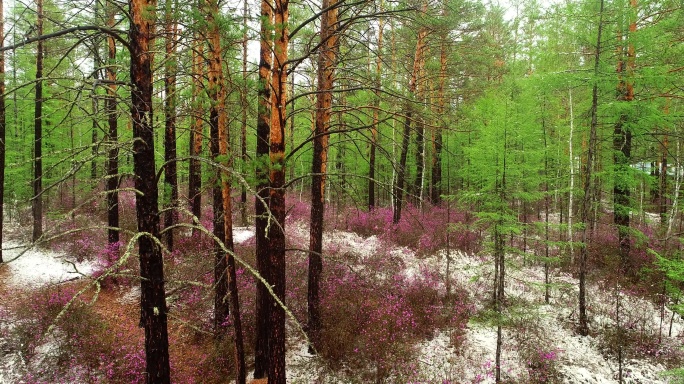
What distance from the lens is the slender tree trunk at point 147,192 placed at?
419cm

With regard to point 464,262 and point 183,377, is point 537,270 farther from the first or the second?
point 183,377

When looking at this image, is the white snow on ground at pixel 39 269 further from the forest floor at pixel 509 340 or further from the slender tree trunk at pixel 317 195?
the slender tree trunk at pixel 317 195

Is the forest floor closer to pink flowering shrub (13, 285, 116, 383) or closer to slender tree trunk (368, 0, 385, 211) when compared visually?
pink flowering shrub (13, 285, 116, 383)

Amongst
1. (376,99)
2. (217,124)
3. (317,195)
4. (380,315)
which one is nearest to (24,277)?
(217,124)

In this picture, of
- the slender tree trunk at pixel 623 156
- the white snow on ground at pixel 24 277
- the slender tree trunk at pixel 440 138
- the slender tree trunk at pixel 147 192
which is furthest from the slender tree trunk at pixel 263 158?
the slender tree trunk at pixel 623 156

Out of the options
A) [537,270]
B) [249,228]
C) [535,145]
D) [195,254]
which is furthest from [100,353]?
[537,270]

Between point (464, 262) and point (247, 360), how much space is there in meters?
10.5

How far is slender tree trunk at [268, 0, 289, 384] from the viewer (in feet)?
16.2

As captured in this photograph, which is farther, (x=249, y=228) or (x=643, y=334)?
(x=249, y=228)

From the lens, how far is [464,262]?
49.0 ft

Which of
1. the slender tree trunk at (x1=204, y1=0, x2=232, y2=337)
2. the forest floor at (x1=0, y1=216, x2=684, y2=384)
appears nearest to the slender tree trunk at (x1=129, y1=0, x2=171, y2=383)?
the slender tree trunk at (x1=204, y1=0, x2=232, y2=337)

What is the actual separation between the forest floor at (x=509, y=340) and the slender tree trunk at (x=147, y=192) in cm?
422

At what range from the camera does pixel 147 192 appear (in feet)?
14.6

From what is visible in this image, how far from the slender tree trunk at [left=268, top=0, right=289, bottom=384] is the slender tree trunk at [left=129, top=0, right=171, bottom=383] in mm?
1598
